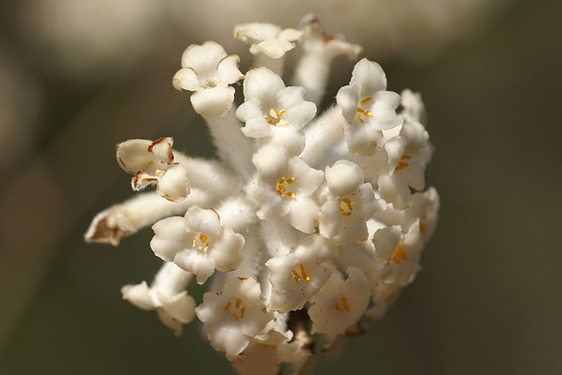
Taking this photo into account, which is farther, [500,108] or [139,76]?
[500,108]

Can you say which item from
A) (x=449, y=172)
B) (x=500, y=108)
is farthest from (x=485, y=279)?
(x=500, y=108)

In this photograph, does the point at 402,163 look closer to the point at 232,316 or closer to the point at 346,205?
the point at 346,205

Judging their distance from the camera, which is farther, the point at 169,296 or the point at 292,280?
the point at 169,296

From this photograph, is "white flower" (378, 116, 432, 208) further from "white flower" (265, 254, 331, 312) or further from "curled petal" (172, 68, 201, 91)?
"curled petal" (172, 68, 201, 91)

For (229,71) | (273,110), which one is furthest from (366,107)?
(229,71)

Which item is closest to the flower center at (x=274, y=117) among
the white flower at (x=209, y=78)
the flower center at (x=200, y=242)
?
the white flower at (x=209, y=78)

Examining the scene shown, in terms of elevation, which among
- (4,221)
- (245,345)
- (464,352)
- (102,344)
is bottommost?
(464,352)

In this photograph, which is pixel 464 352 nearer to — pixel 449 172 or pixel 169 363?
pixel 449 172
